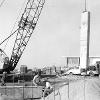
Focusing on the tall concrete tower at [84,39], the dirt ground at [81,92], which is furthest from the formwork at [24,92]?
the tall concrete tower at [84,39]

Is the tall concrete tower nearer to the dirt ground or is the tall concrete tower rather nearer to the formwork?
the formwork

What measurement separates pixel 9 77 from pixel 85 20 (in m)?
15.0

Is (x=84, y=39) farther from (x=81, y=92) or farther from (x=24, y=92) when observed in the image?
(x=81, y=92)

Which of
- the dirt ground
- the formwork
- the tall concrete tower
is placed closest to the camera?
the dirt ground

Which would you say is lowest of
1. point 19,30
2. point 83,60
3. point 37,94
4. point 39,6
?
point 37,94

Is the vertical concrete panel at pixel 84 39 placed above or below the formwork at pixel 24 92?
above

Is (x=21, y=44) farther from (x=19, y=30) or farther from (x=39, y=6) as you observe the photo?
(x=39, y=6)

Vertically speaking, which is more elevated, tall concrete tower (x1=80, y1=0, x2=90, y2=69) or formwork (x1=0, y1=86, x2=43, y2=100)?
tall concrete tower (x1=80, y1=0, x2=90, y2=69)

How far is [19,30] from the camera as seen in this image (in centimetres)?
4219

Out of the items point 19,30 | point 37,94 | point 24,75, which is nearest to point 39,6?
point 19,30

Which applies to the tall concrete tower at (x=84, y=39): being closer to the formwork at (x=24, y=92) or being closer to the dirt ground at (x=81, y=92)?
the formwork at (x=24, y=92)

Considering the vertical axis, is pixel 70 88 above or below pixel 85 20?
below

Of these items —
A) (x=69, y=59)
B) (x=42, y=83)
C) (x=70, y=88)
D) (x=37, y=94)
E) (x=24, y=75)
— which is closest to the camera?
(x=70, y=88)

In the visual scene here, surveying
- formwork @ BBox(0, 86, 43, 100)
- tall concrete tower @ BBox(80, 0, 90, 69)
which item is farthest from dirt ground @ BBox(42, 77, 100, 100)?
tall concrete tower @ BBox(80, 0, 90, 69)
